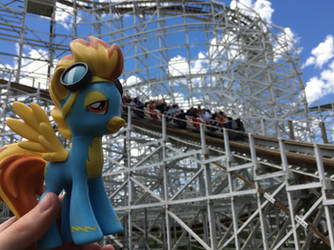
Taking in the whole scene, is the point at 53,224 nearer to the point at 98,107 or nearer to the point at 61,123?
A: the point at 61,123

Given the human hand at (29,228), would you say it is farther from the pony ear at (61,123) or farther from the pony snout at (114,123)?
the pony snout at (114,123)

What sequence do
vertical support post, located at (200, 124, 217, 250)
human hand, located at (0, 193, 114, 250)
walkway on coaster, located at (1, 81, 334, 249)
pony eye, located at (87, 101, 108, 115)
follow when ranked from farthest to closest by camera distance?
1. vertical support post, located at (200, 124, 217, 250)
2. walkway on coaster, located at (1, 81, 334, 249)
3. pony eye, located at (87, 101, 108, 115)
4. human hand, located at (0, 193, 114, 250)

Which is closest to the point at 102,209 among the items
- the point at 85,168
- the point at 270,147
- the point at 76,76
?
the point at 85,168

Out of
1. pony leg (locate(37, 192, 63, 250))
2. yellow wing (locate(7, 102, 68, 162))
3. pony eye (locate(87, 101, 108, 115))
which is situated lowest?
pony leg (locate(37, 192, 63, 250))

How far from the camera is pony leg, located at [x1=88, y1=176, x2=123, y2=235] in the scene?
3475 mm

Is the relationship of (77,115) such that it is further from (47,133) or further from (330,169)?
(330,169)

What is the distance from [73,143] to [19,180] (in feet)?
2.21

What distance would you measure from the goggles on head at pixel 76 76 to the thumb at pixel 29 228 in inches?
45.9

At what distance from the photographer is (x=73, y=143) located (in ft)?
11.5

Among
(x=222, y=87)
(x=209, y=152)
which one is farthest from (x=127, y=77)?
(x=209, y=152)

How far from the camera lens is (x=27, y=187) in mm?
3521

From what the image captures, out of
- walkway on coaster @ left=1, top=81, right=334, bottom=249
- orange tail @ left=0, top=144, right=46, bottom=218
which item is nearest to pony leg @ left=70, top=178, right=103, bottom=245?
orange tail @ left=0, top=144, right=46, bottom=218

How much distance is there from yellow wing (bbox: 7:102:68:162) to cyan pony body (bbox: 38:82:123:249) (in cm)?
11

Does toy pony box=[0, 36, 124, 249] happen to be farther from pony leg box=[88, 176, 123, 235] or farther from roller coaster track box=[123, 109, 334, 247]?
roller coaster track box=[123, 109, 334, 247]
